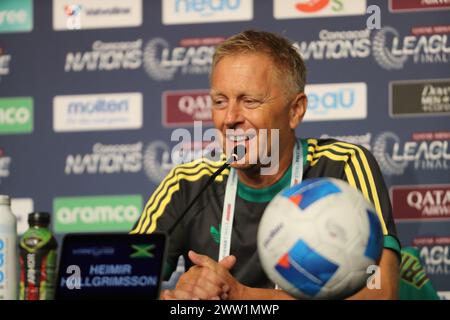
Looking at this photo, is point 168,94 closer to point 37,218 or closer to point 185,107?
point 185,107

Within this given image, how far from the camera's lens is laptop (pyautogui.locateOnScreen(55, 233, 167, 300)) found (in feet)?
3.85

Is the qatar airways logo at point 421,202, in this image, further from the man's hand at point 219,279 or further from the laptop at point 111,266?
the laptop at point 111,266

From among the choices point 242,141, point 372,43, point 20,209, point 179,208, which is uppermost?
point 372,43

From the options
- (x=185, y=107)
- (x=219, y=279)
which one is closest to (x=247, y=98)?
(x=219, y=279)

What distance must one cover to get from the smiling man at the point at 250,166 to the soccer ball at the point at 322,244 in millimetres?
424

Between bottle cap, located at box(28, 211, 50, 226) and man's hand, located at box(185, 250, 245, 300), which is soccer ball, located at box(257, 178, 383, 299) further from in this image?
bottle cap, located at box(28, 211, 50, 226)

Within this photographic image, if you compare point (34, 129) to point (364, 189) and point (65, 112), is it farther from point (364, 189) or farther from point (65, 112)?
point (364, 189)

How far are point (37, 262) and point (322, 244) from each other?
2.19ft

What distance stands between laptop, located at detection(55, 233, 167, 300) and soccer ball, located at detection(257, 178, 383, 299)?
0.23 metres

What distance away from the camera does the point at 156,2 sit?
124 inches

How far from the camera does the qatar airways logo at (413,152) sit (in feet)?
9.44

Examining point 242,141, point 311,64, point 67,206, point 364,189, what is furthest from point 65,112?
point 364,189

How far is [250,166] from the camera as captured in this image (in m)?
1.88
